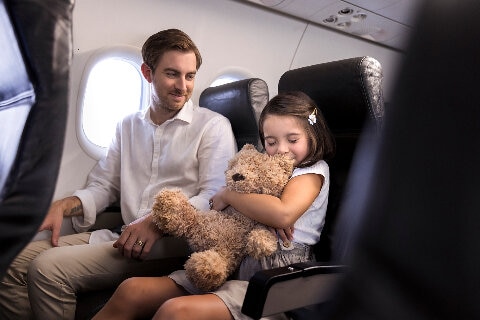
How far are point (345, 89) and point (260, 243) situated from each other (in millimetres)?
695

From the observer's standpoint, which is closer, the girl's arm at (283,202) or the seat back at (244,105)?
the girl's arm at (283,202)

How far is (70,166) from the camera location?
274cm

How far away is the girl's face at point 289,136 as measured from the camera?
161 cm

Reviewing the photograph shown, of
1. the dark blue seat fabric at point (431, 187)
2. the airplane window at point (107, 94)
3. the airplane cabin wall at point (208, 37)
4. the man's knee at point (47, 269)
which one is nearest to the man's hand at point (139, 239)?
the man's knee at point (47, 269)

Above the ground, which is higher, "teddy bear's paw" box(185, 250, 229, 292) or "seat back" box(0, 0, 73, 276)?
"seat back" box(0, 0, 73, 276)

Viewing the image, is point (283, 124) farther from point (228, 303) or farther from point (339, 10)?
point (339, 10)

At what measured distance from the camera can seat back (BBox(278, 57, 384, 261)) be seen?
158 centimetres

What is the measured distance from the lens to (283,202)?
145 cm

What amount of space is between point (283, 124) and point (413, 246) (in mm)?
1333

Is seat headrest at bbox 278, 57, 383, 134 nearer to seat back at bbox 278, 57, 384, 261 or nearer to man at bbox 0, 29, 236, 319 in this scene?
seat back at bbox 278, 57, 384, 261

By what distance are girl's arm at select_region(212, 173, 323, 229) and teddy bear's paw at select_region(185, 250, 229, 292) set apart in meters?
0.20

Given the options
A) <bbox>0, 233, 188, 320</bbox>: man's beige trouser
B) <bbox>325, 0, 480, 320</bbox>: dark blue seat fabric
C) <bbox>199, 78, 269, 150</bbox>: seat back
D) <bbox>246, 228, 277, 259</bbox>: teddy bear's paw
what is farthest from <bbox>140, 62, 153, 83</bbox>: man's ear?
<bbox>325, 0, 480, 320</bbox>: dark blue seat fabric

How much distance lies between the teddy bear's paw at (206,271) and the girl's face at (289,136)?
48cm

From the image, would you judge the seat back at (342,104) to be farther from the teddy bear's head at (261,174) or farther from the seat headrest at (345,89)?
the teddy bear's head at (261,174)
